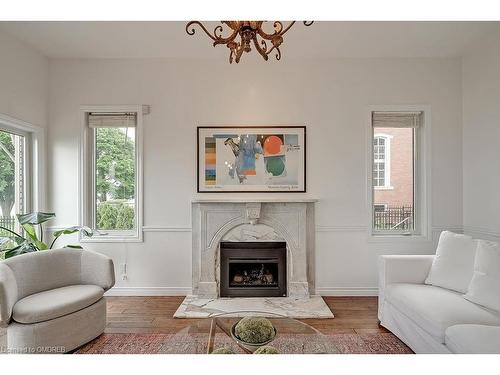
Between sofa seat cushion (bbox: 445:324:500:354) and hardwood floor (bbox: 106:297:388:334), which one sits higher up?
sofa seat cushion (bbox: 445:324:500:354)

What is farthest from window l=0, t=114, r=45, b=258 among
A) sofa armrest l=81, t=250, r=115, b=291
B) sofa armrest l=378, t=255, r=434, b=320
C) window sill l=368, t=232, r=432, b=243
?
window sill l=368, t=232, r=432, b=243

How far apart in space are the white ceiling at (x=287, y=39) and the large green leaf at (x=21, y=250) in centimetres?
211

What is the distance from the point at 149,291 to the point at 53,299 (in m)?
1.48

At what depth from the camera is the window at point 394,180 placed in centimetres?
384

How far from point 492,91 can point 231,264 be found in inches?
133

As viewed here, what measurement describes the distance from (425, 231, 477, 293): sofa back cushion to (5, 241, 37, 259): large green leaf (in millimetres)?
3613

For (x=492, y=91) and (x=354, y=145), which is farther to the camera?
(x=354, y=145)

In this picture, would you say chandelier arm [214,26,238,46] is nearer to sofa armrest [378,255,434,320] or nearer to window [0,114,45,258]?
sofa armrest [378,255,434,320]

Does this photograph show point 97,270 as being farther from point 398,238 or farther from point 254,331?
point 398,238

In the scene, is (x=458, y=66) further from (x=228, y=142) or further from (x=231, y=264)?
(x=231, y=264)

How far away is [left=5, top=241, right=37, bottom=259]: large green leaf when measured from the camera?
112 inches

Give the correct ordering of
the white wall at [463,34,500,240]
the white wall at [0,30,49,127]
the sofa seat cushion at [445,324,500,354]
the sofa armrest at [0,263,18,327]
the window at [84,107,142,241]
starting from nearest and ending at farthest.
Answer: the sofa seat cushion at [445,324,500,354]
the sofa armrest at [0,263,18,327]
the white wall at [0,30,49,127]
the white wall at [463,34,500,240]
the window at [84,107,142,241]
